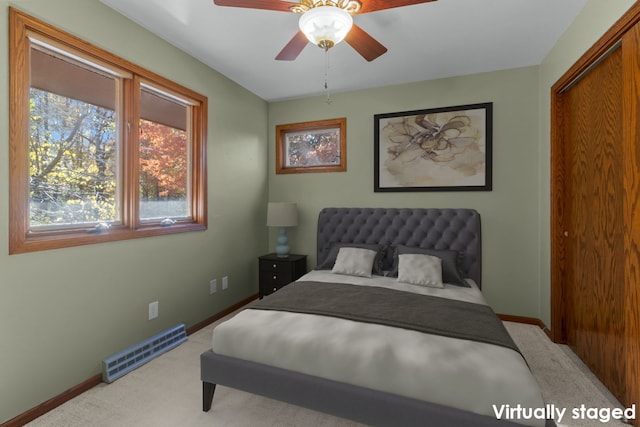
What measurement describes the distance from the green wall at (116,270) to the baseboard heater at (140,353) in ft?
0.24

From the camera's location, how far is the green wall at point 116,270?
172 centimetres

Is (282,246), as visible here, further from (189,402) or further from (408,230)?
(189,402)

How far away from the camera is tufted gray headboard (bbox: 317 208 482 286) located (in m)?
3.18

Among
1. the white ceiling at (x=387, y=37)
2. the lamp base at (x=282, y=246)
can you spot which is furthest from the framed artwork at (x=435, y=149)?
the lamp base at (x=282, y=246)

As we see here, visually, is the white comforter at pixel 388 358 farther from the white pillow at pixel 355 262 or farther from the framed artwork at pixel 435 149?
the framed artwork at pixel 435 149

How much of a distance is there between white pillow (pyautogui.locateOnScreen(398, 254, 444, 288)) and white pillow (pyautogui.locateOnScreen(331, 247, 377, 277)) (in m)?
0.34

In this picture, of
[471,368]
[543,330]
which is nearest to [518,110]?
[543,330]

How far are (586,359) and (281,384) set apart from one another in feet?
8.12

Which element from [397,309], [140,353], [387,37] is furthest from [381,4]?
[140,353]

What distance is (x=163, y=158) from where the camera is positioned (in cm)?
281

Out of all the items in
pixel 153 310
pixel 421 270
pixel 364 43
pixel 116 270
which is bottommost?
pixel 153 310

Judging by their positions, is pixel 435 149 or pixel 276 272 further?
pixel 276 272

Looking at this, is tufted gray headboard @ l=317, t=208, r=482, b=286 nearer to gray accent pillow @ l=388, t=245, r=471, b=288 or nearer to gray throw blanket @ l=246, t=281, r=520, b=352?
gray accent pillow @ l=388, t=245, r=471, b=288

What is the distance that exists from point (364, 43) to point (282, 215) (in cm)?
222
